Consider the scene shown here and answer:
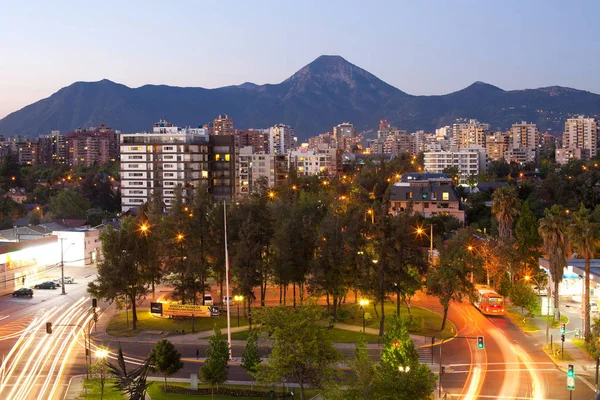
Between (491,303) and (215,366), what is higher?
(215,366)

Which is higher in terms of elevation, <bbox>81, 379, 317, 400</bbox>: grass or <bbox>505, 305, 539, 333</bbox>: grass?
<bbox>505, 305, 539, 333</bbox>: grass

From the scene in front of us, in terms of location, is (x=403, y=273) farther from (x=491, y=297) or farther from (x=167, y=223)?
(x=167, y=223)

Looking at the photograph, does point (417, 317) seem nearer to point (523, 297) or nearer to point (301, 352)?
point (523, 297)

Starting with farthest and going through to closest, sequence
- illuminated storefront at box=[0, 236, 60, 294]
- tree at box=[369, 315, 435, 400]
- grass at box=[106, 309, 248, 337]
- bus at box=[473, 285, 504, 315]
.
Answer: illuminated storefront at box=[0, 236, 60, 294] → bus at box=[473, 285, 504, 315] → grass at box=[106, 309, 248, 337] → tree at box=[369, 315, 435, 400]

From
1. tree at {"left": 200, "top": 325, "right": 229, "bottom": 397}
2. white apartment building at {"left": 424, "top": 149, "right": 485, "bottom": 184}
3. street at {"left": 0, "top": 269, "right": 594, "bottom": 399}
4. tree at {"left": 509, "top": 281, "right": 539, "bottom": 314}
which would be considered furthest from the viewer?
white apartment building at {"left": 424, "top": 149, "right": 485, "bottom": 184}

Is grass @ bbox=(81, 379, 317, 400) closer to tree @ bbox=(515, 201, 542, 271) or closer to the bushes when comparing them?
the bushes

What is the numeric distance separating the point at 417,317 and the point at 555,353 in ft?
42.3

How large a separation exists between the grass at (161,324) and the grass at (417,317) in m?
10.0

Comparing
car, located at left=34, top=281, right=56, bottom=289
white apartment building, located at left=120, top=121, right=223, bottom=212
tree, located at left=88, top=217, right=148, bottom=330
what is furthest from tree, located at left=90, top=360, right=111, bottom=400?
white apartment building, located at left=120, top=121, right=223, bottom=212

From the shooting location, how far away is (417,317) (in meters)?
55.4

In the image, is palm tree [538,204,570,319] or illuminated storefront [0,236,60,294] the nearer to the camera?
palm tree [538,204,570,319]

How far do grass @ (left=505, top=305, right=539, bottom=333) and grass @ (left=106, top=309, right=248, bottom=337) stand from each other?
23397mm

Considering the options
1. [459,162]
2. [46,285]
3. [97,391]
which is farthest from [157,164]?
[459,162]

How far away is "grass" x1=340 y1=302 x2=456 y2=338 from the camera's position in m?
52.3
